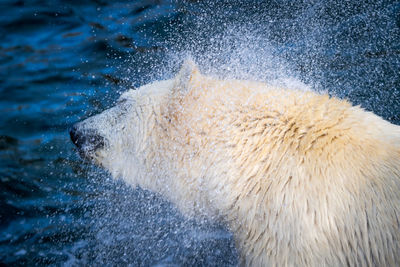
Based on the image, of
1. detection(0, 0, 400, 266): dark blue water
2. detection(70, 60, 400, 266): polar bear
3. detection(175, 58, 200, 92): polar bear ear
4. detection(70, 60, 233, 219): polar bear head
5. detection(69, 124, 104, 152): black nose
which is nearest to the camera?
detection(70, 60, 400, 266): polar bear

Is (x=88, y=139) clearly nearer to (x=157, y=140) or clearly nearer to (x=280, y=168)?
(x=157, y=140)

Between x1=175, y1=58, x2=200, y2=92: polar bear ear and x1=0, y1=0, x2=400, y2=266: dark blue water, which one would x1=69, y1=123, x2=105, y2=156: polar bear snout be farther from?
x1=175, y1=58, x2=200, y2=92: polar bear ear

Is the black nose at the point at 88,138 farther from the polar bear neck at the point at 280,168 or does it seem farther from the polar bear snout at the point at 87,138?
the polar bear neck at the point at 280,168

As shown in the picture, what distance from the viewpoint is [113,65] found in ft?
16.9

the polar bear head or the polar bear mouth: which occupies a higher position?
the polar bear head

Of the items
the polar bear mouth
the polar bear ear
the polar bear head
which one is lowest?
the polar bear mouth

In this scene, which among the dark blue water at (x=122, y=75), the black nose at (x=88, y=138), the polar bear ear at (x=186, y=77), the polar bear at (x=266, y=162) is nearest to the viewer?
the polar bear at (x=266, y=162)

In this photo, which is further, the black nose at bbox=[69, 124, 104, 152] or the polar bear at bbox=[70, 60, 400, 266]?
the black nose at bbox=[69, 124, 104, 152]

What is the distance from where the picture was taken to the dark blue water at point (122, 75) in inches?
123

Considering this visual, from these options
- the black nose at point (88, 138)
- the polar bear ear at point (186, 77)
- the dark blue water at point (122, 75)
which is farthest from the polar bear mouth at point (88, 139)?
the polar bear ear at point (186, 77)

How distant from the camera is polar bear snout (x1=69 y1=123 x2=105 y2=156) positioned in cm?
284

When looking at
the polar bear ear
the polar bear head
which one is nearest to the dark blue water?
the polar bear head

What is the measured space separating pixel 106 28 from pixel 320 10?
3302 mm

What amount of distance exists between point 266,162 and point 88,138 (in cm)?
142
